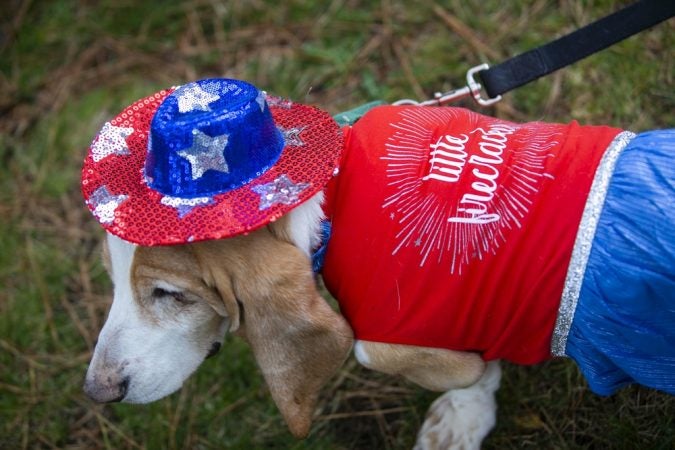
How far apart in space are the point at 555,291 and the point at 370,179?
21.3 inches

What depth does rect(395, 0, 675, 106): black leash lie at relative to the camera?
2.14 metres

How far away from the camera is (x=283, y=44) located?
148 inches

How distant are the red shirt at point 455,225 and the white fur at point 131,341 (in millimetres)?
456

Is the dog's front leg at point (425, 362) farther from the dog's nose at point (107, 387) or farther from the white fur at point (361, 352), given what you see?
the dog's nose at point (107, 387)

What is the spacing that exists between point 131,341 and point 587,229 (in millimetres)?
1228

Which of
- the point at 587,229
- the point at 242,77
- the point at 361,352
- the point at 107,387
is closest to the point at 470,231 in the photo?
the point at 587,229

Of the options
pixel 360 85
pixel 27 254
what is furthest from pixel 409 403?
pixel 27 254

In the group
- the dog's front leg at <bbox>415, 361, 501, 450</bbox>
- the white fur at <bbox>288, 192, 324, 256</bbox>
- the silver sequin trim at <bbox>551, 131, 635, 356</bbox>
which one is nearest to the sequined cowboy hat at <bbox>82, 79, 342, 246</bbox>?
the white fur at <bbox>288, 192, 324, 256</bbox>

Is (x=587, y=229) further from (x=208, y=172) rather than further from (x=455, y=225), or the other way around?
(x=208, y=172)

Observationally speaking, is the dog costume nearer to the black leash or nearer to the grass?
the black leash

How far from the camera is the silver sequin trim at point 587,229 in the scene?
5.60ft

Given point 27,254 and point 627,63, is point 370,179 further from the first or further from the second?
point 27,254

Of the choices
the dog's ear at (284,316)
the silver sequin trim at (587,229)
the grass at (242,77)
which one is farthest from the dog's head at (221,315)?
the grass at (242,77)

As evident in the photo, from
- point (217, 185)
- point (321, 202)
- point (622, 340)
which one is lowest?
point (622, 340)
